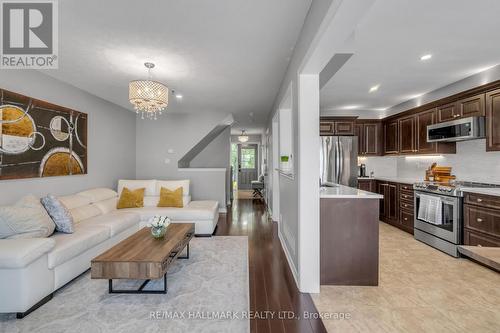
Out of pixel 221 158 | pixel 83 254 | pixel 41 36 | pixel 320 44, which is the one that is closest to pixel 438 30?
pixel 320 44

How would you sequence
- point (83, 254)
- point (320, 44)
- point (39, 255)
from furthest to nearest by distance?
point (83, 254) < point (39, 255) < point (320, 44)

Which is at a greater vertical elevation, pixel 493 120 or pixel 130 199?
pixel 493 120

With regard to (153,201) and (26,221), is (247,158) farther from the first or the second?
(26,221)

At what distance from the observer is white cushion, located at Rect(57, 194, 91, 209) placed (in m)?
3.45

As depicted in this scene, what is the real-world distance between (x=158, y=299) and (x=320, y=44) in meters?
2.69

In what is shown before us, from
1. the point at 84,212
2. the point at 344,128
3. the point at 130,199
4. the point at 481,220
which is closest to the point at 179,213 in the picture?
the point at 130,199

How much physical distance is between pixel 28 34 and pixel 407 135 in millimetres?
6160

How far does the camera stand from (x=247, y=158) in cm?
1137

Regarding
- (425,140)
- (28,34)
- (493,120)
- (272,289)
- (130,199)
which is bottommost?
(272,289)

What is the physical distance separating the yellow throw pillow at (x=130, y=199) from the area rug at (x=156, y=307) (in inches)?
69.3

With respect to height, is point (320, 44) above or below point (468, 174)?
above

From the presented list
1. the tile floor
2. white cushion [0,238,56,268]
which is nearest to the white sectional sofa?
white cushion [0,238,56,268]

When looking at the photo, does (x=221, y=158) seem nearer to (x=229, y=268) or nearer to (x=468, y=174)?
(x=229, y=268)

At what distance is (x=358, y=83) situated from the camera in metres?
4.00
